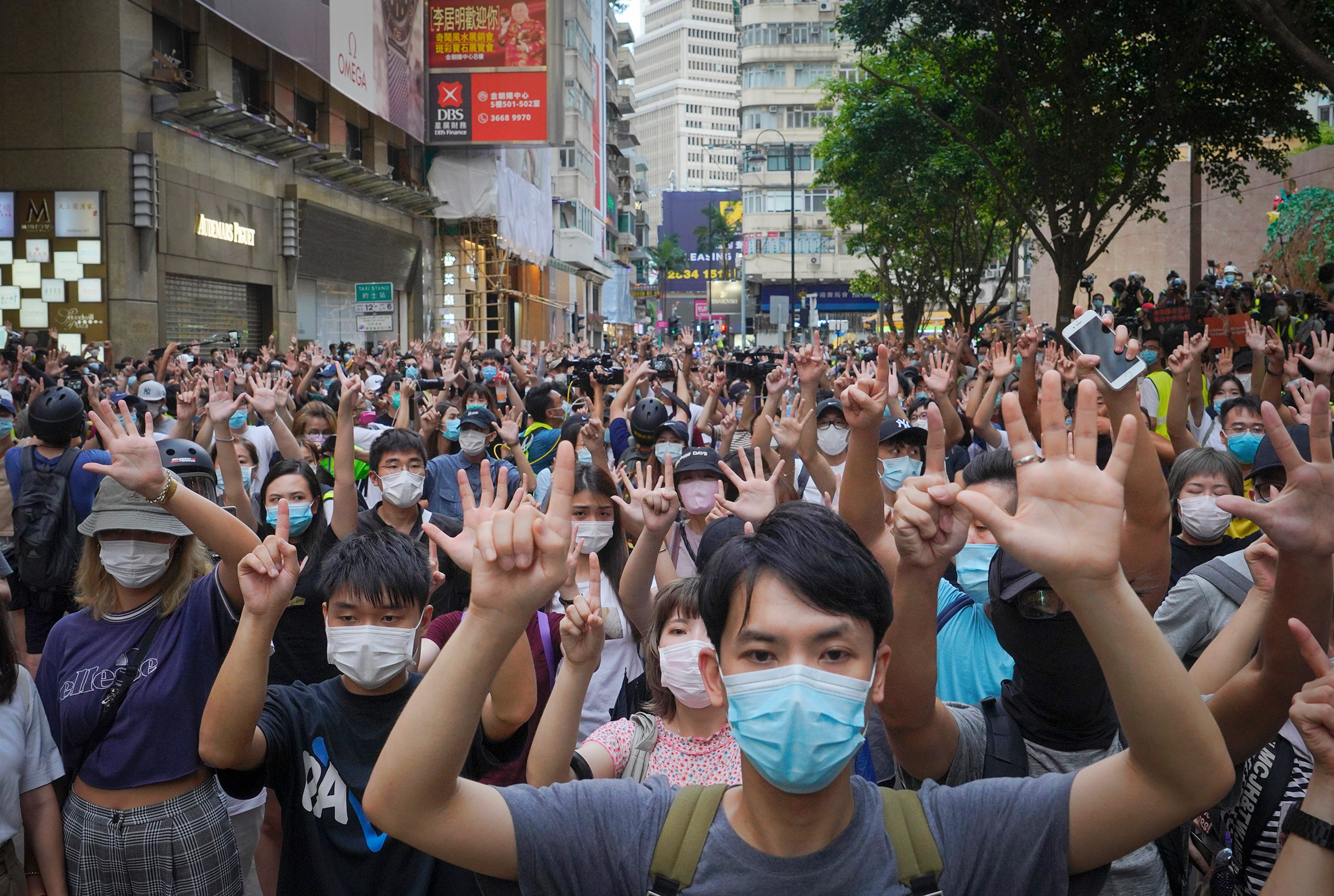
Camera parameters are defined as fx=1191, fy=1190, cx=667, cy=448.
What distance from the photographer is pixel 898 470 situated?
659 cm

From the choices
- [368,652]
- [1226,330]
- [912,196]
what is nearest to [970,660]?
[368,652]

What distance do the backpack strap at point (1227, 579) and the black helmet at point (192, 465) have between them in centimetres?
323

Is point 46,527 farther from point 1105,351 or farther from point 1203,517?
point 1203,517

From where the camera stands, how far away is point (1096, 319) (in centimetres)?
314

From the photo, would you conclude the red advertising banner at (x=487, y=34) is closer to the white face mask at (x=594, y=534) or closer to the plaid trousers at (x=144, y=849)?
the white face mask at (x=594, y=534)

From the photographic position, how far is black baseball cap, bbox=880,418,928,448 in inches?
262

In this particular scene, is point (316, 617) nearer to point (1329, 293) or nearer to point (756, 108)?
point (1329, 293)

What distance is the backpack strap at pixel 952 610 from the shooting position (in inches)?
153

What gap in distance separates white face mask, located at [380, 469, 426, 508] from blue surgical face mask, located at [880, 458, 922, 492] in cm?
257

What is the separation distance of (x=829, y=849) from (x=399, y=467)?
13.4 ft

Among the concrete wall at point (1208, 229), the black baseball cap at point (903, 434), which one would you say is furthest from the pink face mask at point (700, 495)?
the concrete wall at point (1208, 229)

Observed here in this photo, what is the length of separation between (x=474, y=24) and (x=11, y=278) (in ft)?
56.1

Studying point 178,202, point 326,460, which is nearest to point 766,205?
point 178,202

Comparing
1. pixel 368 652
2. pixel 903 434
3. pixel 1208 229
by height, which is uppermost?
pixel 1208 229
